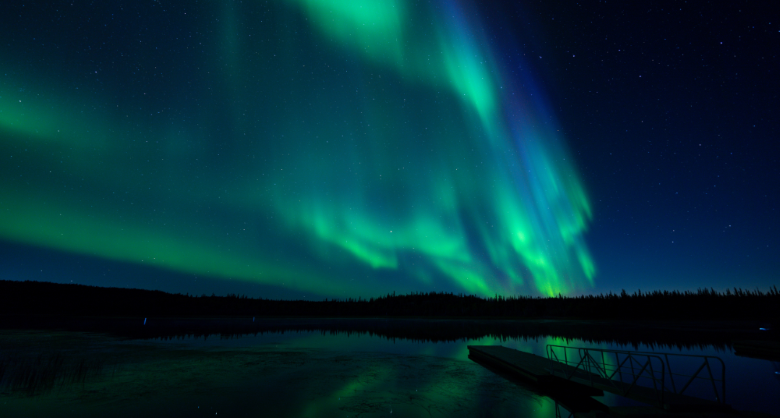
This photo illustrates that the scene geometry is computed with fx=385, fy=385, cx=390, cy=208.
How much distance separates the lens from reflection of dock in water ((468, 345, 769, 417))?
35.7ft

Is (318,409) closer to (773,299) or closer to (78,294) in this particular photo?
(773,299)

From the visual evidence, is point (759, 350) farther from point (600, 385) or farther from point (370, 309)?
point (370, 309)

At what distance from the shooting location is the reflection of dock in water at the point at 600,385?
10.9 metres

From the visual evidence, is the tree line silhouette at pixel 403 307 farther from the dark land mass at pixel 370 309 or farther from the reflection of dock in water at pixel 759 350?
the reflection of dock in water at pixel 759 350

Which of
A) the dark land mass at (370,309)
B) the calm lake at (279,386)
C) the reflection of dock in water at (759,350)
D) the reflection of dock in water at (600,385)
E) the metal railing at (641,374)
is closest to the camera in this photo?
the reflection of dock in water at (600,385)

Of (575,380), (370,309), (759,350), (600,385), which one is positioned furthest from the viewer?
(370,309)

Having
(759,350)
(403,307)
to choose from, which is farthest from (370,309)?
(759,350)

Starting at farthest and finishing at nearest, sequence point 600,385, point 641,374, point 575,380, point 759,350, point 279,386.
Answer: point 759,350 → point 641,374 → point 279,386 → point 575,380 → point 600,385

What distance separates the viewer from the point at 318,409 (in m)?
13.2

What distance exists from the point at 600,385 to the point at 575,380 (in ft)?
4.81

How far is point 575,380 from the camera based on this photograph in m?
16.7

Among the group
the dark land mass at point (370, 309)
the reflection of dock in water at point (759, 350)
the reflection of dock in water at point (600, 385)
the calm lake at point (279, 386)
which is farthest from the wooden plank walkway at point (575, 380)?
the dark land mass at point (370, 309)

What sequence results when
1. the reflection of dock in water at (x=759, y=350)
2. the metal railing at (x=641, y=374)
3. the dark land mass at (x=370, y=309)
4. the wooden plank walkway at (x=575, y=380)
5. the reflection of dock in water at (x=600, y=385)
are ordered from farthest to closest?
the dark land mass at (x=370, y=309) → the reflection of dock in water at (x=759, y=350) → the metal railing at (x=641, y=374) → the wooden plank walkway at (x=575, y=380) → the reflection of dock in water at (x=600, y=385)

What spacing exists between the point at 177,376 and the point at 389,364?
39.1 ft
